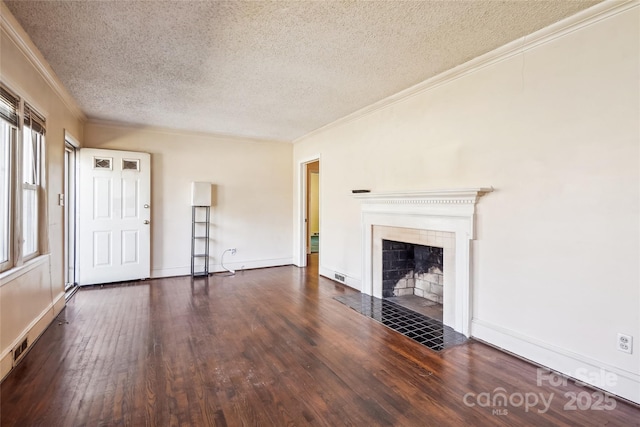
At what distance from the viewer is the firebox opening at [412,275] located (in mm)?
3789

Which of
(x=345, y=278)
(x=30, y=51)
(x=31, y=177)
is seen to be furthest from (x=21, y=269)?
(x=345, y=278)

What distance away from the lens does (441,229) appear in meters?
3.12

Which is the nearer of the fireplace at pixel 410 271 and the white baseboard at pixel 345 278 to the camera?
the fireplace at pixel 410 271

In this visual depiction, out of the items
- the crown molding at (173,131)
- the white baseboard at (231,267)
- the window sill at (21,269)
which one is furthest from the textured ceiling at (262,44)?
the white baseboard at (231,267)

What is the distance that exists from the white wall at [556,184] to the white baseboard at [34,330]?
12.0 ft

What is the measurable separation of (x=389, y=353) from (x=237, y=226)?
13.1 ft

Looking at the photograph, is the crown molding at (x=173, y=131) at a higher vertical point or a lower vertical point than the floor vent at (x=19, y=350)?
higher

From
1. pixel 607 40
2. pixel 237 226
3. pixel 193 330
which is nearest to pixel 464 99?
pixel 607 40

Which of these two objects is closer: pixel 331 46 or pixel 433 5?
pixel 433 5

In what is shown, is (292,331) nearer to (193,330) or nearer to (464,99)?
(193,330)

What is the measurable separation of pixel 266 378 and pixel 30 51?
316 cm

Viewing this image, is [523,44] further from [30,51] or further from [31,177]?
[31,177]

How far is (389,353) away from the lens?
2.55m

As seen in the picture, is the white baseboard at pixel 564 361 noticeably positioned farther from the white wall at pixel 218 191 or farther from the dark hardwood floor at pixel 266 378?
the white wall at pixel 218 191
